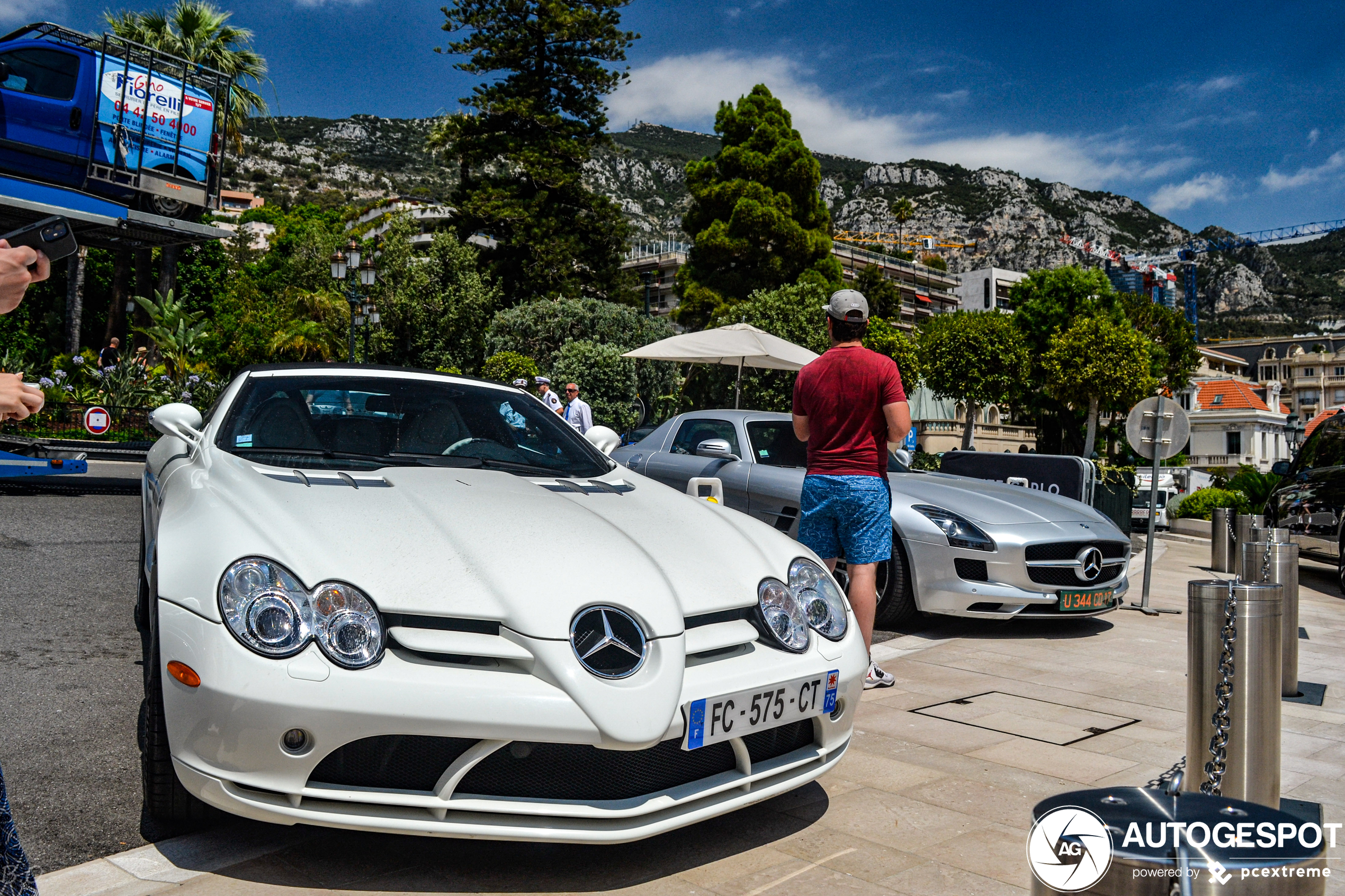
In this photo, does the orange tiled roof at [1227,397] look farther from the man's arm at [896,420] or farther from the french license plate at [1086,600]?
the man's arm at [896,420]

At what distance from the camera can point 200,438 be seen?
143 inches

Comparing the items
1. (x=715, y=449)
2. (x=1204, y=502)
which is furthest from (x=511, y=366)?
(x=715, y=449)

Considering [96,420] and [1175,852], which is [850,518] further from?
[96,420]

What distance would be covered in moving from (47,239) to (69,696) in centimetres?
292

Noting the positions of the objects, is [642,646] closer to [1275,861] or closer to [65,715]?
[1275,861]

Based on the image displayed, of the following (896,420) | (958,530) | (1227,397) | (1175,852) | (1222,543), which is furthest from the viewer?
(1227,397)

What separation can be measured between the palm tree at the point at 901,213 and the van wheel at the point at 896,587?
123 metres

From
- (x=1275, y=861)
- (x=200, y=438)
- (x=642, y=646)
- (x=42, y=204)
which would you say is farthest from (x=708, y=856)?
(x=42, y=204)

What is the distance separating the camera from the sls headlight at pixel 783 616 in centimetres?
283

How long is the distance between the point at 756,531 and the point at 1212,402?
279ft

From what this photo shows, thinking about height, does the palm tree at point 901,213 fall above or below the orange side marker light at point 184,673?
above

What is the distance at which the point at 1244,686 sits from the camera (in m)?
2.97

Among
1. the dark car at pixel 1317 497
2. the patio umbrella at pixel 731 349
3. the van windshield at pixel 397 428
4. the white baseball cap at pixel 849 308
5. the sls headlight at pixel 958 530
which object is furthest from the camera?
the patio umbrella at pixel 731 349

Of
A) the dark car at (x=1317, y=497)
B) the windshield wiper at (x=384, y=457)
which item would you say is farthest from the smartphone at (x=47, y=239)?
the dark car at (x=1317, y=497)
